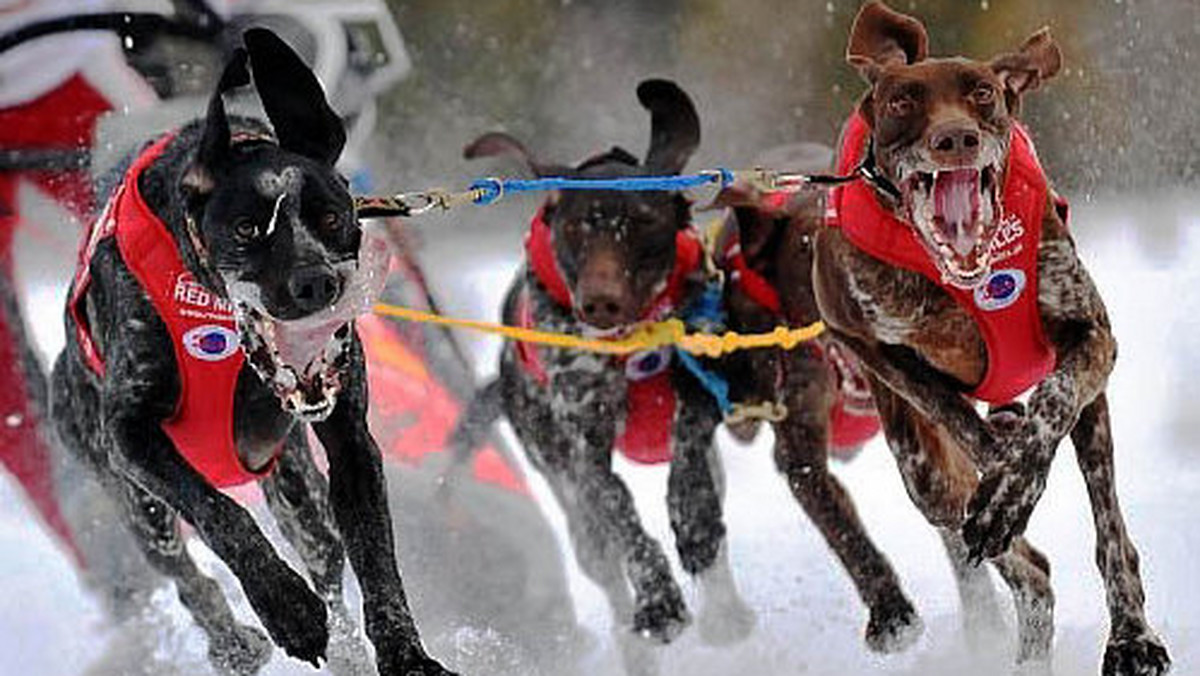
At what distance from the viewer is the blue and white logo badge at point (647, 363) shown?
6.28 m

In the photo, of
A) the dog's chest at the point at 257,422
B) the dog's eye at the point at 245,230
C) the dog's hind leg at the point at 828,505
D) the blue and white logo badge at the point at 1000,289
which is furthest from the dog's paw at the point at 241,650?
the blue and white logo badge at the point at 1000,289

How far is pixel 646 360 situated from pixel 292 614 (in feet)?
6.91

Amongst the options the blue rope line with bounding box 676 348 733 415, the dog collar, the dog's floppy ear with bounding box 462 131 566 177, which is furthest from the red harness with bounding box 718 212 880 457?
the dog's floppy ear with bounding box 462 131 566 177

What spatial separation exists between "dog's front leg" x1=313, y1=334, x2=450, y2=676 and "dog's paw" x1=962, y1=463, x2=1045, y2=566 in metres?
1.05

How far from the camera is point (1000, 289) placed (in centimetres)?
493

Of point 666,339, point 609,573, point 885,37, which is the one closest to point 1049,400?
point 885,37

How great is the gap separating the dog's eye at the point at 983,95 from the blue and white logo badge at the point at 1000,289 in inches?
13.9

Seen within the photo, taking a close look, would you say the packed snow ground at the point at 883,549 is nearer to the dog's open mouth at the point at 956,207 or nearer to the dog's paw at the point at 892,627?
the dog's paw at the point at 892,627

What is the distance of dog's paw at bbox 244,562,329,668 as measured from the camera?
4.32 m

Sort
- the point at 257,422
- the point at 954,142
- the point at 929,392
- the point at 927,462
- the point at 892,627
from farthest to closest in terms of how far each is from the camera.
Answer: the point at 892,627, the point at 927,462, the point at 929,392, the point at 257,422, the point at 954,142

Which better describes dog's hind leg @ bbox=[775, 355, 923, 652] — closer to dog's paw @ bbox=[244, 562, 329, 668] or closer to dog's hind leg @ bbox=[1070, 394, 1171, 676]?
dog's hind leg @ bbox=[1070, 394, 1171, 676]

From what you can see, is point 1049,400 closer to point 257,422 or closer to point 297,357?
point 297,357

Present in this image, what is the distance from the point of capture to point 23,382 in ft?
26.1

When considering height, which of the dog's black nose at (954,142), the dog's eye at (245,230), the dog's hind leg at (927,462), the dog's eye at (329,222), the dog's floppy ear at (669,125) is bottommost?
the dog's floppy ear at (669,125)
